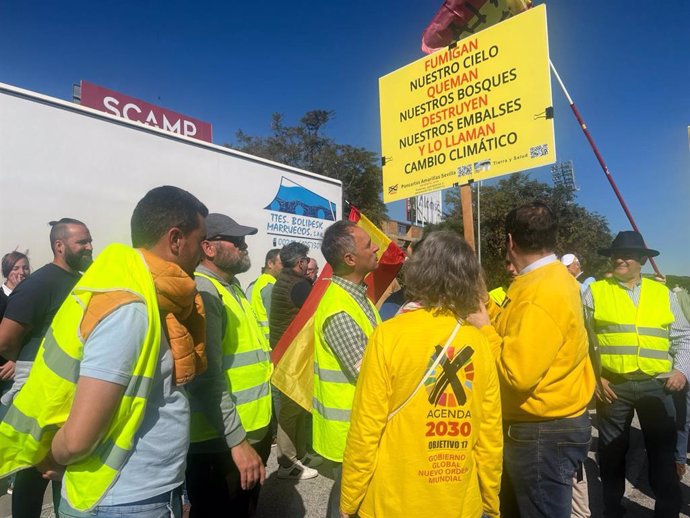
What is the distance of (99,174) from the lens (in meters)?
4.18

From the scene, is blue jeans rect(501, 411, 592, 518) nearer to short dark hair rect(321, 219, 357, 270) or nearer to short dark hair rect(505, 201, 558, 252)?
short dark hair rect(505, 201, 558, 252)

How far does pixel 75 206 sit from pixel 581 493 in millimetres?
4388

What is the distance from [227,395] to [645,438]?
283cm

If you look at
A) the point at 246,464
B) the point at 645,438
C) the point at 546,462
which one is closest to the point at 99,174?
the point at 246,464

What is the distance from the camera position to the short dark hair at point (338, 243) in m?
2.48

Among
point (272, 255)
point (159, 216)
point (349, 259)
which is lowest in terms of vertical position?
point (349, 259)

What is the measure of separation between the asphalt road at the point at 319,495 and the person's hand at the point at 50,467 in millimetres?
2312

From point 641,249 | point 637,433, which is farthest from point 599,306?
point 637,433

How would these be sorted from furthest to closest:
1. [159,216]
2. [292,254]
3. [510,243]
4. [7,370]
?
1. [292,254]
2. [7,370]
3. [510,243]
4. [159,216]

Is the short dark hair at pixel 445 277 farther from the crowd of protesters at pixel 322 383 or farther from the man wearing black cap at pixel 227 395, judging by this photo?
the man wearing black cap at pixel 227 395

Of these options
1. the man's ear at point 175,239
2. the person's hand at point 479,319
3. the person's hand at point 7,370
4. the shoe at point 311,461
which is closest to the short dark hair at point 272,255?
the shoe at point 311,461

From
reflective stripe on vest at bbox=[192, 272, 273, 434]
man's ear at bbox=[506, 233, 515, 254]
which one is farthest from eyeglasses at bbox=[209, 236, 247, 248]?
man's ear at bbox=[506, 233, 515, 254]

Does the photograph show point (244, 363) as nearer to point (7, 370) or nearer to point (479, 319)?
point (479, 319)

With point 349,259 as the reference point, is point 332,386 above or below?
below
